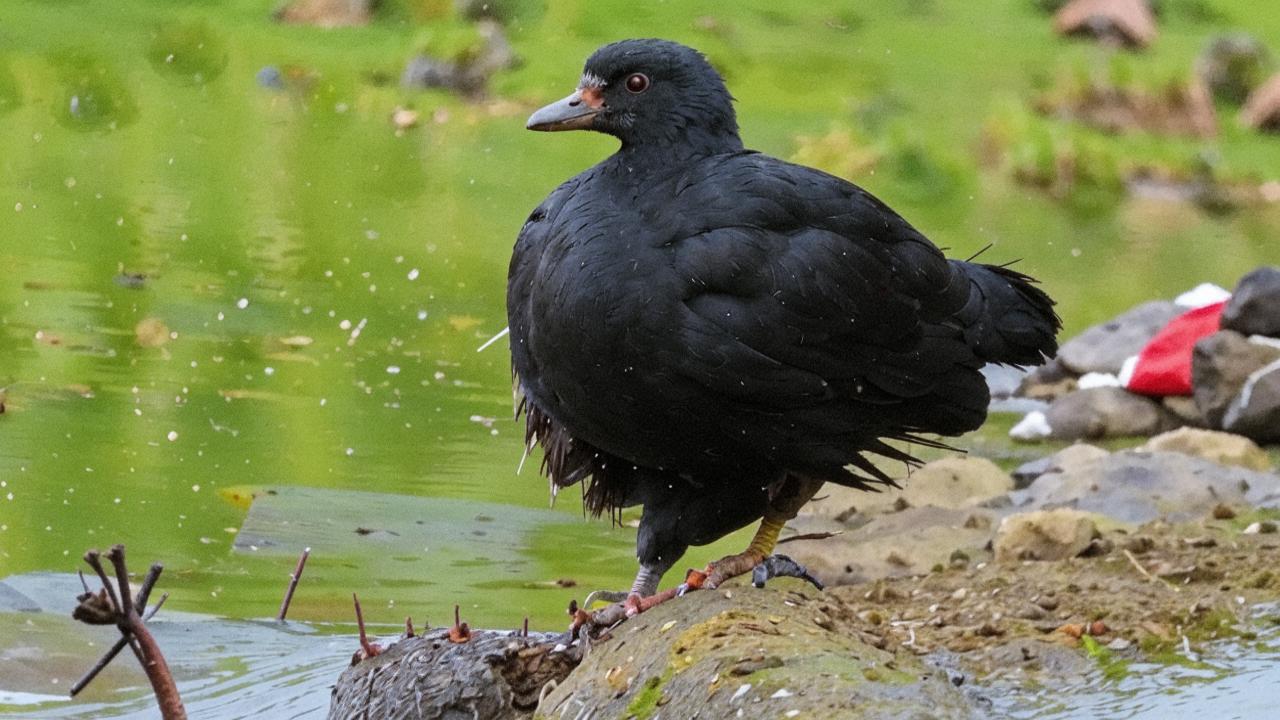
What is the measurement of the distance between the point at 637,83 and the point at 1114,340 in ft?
15.5

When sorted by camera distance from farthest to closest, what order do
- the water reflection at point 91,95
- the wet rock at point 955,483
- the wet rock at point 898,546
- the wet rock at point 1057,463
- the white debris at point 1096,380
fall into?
1. the water reflection at point 91,95
2. the white debris at point 1096,380
3. the wet rock at point 1057,463
4. the wet rock at point 955,483
5. the wet rock at point 898,546

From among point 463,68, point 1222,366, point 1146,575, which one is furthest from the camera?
point 463,68

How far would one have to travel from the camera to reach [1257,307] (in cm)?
783

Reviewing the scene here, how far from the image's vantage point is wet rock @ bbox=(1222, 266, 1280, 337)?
777 cm

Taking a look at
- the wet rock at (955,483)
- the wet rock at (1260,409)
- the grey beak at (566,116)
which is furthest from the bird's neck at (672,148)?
the wet rock at (1260,409)

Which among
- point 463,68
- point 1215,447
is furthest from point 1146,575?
point 463,68

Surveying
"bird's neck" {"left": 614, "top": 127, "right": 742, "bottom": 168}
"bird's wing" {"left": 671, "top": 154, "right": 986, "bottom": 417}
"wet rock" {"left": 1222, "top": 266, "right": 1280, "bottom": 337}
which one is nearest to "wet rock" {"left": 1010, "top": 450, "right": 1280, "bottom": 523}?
"wet rock" {"left": 1222, "top": 266, "right": 1280, "bottom": 337}

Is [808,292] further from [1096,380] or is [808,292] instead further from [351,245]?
[351,245]

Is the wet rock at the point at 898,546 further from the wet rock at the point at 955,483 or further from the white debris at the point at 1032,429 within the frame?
the white debris at the point at 1032,429

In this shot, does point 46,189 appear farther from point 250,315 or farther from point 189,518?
point 189,518

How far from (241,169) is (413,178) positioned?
95 cm

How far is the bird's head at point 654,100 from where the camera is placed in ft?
14.2

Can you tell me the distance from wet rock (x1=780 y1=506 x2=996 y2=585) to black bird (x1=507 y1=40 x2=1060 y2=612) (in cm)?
125

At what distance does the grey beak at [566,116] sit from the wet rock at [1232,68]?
11500mm
